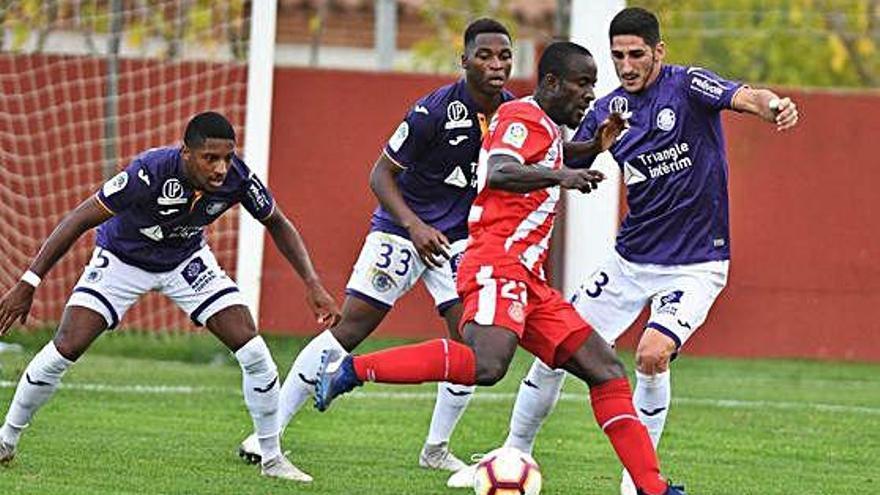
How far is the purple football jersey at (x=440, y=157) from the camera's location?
10.1 meters

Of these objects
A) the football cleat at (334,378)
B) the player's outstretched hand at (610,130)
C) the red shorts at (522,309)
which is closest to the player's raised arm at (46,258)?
the football cleat at (334,378)

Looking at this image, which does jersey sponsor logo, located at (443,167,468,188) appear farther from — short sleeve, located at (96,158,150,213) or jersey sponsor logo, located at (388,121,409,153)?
short sleeve, located at (96,158,150,213)

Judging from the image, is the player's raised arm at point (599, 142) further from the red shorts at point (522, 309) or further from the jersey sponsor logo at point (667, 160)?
the red shorts at point (522, 309)

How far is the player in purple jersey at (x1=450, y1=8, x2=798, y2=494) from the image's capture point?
9570 mm

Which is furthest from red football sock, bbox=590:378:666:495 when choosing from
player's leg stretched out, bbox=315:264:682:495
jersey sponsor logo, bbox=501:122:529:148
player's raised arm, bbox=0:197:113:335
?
player's raised arm, bbox=0:197:113:335

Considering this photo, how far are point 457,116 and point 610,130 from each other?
1.21 metres

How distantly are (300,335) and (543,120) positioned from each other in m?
10.4

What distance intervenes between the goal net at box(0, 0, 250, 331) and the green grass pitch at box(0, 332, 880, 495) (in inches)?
34.9

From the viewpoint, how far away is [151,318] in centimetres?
1780

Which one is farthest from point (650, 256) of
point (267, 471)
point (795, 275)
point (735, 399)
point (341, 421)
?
point (795, 275)

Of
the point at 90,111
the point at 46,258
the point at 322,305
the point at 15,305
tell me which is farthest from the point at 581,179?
the point at 90,111

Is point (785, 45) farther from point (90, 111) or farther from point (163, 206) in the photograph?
point (163, 206)

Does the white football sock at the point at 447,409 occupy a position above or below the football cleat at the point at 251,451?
above

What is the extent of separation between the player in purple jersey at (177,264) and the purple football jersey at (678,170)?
1612mm
